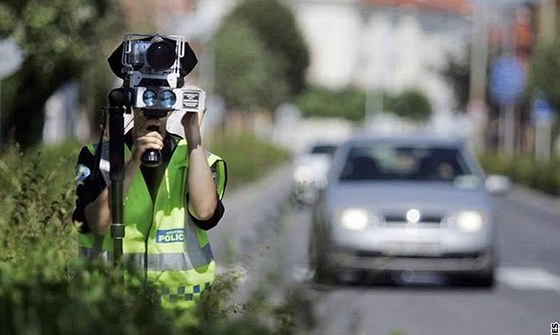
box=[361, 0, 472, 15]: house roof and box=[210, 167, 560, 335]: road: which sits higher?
box=[361, 0, 472, 15]: house roof

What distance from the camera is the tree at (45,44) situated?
26047 millimetres

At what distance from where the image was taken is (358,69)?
146375 millimetres

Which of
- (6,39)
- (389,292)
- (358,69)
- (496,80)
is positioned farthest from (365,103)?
(389,292)

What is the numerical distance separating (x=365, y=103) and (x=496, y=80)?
6224 centimetres

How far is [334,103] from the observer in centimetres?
13075

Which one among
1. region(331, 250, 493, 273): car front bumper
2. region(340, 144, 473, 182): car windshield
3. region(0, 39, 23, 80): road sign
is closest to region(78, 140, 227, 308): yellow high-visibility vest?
region(331, 250, 493, 273): car front bumper

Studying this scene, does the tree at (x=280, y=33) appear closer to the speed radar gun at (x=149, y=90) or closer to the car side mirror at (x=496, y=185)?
the car side mirror at (x=496, y=185)

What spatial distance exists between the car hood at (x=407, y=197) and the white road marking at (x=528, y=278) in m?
1.57

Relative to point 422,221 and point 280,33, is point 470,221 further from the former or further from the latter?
point 280,33

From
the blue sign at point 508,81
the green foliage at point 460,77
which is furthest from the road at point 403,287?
the green foliage at point 460,77

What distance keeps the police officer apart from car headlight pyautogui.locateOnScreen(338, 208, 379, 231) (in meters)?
10.6

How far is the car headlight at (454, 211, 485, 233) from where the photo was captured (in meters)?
16.5

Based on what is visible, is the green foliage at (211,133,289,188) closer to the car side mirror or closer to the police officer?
the car side mirror

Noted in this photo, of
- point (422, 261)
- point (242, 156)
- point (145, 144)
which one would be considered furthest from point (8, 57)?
point (242, 156)
